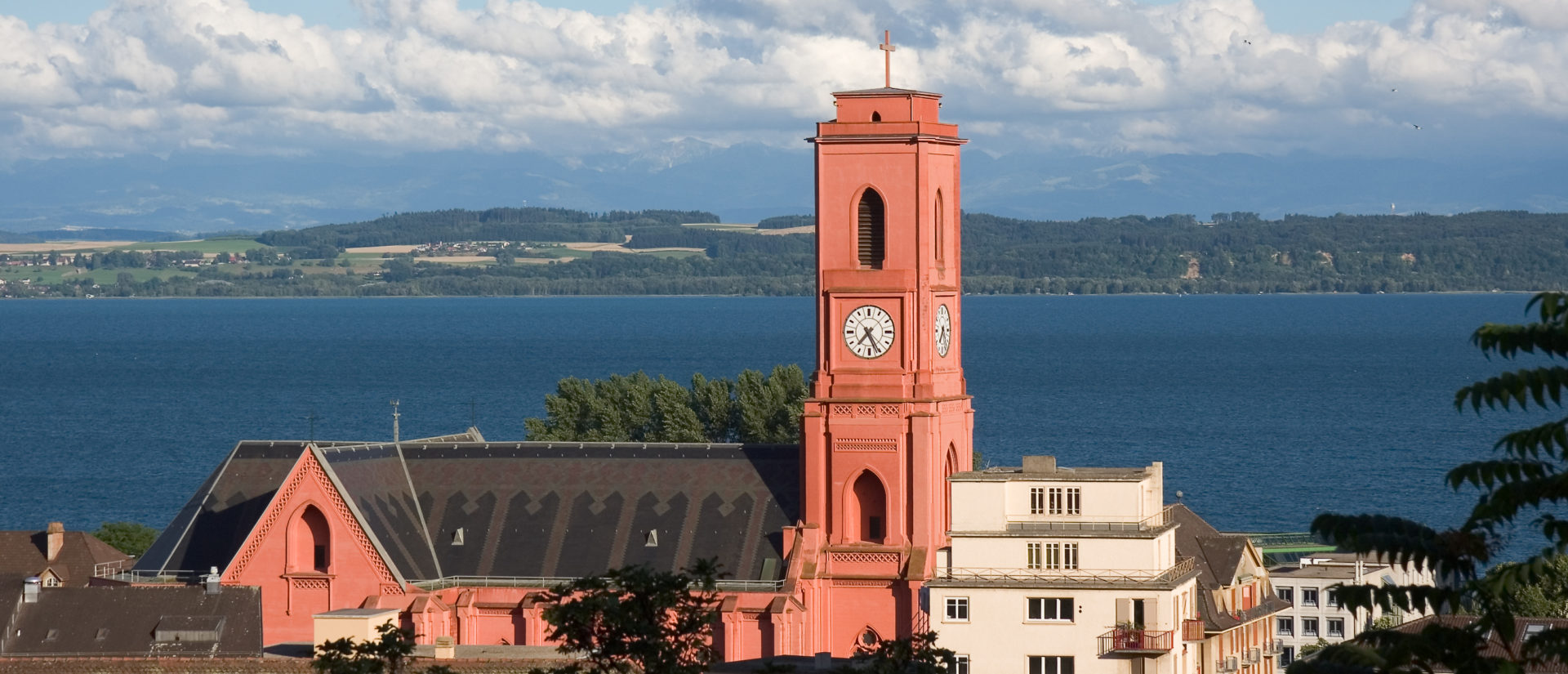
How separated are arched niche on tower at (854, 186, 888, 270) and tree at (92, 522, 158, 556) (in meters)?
31.3

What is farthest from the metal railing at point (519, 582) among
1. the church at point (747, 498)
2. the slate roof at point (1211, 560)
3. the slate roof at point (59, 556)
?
the slate roof at point (59, 556)

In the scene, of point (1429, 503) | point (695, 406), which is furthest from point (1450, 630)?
point (1429, 503)

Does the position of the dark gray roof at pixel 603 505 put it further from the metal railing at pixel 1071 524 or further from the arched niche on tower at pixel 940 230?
the arched niche on tower at pixel 940 230

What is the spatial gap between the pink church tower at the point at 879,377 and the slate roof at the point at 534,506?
54.7 inches

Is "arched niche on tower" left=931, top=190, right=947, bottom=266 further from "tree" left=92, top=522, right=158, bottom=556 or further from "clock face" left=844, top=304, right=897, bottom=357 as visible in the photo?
"tree" left=92, top=522, right=158, bottom=556

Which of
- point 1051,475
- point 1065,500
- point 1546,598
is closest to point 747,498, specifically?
point 1051,475

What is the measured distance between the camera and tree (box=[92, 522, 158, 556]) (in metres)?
82.2

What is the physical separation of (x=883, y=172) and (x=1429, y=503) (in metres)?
63.6

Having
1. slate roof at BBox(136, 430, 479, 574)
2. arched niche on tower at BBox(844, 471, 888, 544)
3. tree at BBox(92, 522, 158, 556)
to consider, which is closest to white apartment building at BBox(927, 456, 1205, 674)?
arched niche on tower at BBox(844, 471, 888, 544)

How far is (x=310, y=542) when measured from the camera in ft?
185

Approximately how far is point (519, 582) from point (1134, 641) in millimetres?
13263

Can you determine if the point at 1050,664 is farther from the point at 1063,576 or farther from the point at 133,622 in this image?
the point at 133,622

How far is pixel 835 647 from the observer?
56438mm

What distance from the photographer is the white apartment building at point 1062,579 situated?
177ft
